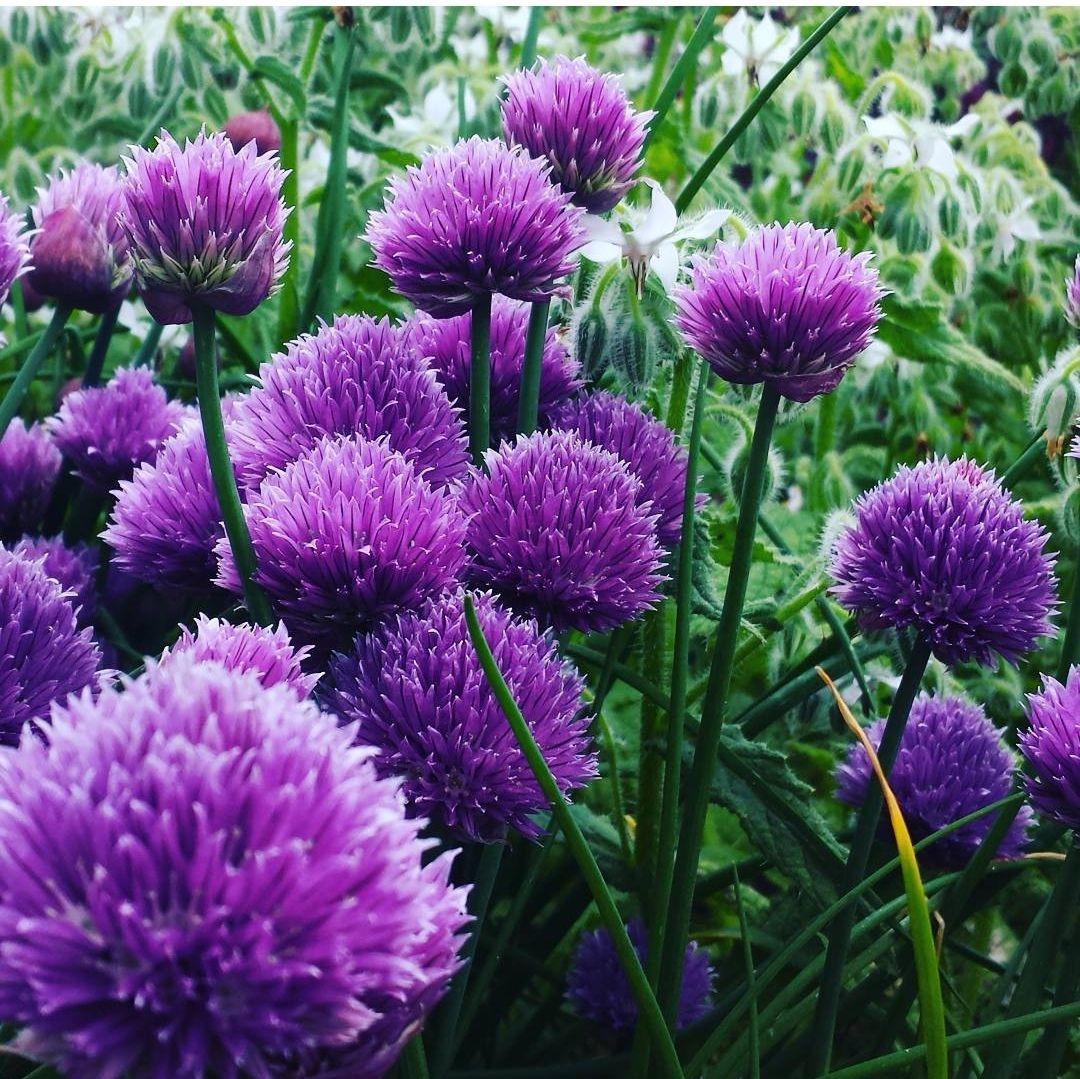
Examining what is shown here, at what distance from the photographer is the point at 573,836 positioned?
367mm

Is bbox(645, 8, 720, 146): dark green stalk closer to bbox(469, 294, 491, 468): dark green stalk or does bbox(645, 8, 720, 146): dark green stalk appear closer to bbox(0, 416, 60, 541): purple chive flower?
bbox(469, 294, 491, 468): dark green stalk

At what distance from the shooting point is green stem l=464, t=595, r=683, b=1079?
0.34 metres

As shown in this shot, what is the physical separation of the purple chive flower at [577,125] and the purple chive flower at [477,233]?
0.04m

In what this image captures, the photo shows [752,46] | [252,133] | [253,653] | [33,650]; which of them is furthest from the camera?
[752,46]

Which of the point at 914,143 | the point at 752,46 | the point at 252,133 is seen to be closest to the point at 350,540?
the point at 252,133

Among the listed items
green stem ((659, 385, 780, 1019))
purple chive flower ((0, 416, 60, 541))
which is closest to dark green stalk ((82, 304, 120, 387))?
purple chive flower ((0, 416, 60, 541))

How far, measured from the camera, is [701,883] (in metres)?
0.70

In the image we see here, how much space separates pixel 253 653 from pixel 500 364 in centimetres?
28

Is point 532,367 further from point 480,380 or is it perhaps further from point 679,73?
point 679,73

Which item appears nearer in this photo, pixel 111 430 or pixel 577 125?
pixel 577 125

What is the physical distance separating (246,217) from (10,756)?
22 centimetres

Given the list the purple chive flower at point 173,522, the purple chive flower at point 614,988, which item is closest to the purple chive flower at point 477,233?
the purple chive flower at point 173,522

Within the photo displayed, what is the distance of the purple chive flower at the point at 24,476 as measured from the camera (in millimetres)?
700

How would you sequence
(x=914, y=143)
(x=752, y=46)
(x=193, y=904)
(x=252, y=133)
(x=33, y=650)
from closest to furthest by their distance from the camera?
(x=193, y=904) → (x=33, y=650) → (x=252, y=133) → (x=914, y=143) → (x=752, y=46)
